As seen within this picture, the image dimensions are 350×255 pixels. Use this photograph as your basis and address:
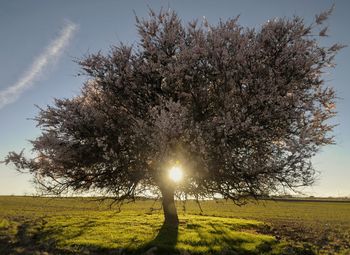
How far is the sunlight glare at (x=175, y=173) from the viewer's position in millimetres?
20830

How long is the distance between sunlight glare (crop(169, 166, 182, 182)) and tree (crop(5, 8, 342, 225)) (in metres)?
0.39

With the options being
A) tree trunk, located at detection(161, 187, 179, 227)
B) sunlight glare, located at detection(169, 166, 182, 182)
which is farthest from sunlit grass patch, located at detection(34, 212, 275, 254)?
sunlight glare, located at detection(169, 166, 182, 182)

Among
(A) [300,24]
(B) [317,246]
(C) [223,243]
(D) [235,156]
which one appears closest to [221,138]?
(D) [235,156]

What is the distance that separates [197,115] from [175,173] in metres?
3.43

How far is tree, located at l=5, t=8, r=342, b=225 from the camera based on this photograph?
1912cm

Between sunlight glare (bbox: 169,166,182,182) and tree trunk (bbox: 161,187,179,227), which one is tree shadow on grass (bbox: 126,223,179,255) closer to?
tree trunk (bbox: 161,187,179,227)

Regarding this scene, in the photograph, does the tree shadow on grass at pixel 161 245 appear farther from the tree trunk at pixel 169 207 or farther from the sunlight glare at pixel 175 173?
the sunlight glare at pixel 175 173

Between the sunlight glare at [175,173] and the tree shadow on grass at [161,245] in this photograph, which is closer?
the tree shadow on grass at [161,245]

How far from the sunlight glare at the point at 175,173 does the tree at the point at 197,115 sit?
0.39m

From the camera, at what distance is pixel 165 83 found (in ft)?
70.2

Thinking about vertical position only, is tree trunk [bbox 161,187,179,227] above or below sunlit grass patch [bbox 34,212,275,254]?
above

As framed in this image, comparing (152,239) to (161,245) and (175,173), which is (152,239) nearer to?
(161,245)

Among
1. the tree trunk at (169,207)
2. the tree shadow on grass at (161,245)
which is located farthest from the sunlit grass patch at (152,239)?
the tree trunk at (169,207)

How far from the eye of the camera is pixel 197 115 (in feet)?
67.6
